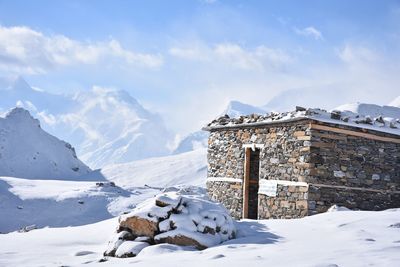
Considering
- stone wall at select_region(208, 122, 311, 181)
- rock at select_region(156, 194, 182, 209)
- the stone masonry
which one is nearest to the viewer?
rock at select_region(156, 194, 182, 209)

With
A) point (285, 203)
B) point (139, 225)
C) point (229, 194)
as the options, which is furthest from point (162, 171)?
point (139, 225)

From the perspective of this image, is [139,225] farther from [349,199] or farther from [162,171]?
→ [162,171]

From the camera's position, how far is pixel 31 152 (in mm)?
48531

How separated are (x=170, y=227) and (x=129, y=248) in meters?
0.87

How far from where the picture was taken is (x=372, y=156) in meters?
12.6

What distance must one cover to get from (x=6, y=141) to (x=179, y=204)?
146 feet

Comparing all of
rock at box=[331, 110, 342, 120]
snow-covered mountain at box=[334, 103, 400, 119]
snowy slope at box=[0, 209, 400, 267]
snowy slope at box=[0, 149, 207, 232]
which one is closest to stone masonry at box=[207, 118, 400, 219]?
rock at box=[331, 110, 342, 120]

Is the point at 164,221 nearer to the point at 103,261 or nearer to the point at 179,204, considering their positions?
the point at 179,204

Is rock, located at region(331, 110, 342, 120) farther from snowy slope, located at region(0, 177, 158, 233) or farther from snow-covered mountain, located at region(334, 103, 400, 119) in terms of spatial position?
snow-covered mountain, located at region(334, 103, 400, 119)

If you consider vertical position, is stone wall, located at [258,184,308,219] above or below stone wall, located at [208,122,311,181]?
below

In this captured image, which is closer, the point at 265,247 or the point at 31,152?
the point at 265,247

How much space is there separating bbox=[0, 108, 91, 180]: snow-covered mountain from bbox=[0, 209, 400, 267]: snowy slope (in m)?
37.6

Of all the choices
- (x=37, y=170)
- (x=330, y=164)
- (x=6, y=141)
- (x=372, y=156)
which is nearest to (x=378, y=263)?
(x=330, y=164)

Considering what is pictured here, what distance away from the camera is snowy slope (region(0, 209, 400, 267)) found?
6.08 m
